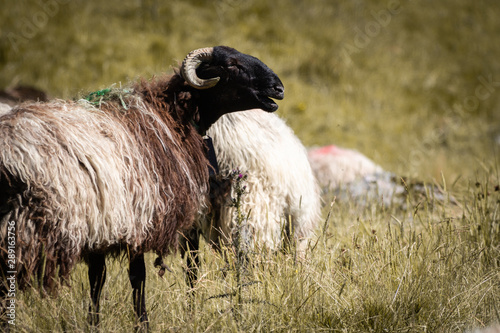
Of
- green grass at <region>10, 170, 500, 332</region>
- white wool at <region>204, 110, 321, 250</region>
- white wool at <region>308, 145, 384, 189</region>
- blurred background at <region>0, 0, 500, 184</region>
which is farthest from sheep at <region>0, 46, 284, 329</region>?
blurred background at <region>0, 0, 500, 184</region>

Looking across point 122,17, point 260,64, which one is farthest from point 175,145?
point 122,17

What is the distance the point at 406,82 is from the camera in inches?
595

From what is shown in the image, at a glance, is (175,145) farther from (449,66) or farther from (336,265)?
(449,66)

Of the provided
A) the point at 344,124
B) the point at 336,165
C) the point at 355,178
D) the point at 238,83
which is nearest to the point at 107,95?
the point at 238,83

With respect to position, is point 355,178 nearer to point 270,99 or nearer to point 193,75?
point 270,99

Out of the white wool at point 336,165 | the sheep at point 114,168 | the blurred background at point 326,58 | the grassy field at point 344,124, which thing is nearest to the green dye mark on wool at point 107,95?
the sheep at point 114,168

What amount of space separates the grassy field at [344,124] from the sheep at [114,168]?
0.24m

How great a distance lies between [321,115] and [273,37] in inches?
137

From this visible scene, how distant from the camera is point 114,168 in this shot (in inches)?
117

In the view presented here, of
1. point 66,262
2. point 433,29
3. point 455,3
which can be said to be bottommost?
point 66,262

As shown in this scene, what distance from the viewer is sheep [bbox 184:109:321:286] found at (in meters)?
4.00

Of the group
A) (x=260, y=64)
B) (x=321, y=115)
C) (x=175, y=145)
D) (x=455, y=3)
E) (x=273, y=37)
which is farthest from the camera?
(x=455, y=3)

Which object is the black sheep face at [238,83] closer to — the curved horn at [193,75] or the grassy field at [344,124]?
the curved horn at [193,75]

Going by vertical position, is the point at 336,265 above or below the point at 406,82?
below
